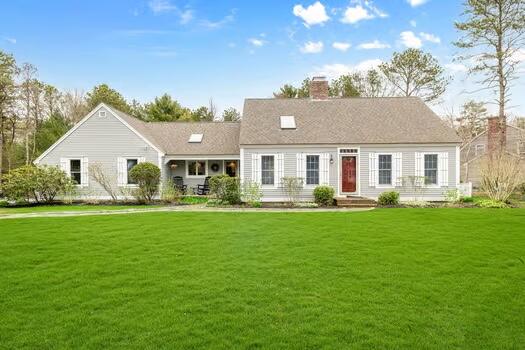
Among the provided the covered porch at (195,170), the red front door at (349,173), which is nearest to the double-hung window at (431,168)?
the red front door at (349,173)

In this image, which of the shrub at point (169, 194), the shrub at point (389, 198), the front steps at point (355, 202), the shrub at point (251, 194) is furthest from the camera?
the shrub at point (169, 194)

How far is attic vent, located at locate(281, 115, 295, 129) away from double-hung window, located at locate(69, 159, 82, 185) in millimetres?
10397

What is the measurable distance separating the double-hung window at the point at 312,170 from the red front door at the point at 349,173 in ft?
4.15

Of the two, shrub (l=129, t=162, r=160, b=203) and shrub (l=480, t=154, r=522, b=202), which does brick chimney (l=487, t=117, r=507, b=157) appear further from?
shrub (l=129, t=162, r=160, b=203)

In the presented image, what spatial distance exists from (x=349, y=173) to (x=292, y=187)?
2957 millimetres

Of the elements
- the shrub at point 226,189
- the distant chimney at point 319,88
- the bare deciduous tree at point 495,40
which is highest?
the bare deciduous tree at point 495,40

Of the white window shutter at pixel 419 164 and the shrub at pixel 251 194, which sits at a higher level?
the white window shutter at pixel 419 164

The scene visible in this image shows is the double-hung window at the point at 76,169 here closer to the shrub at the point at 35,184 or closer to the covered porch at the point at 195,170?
the shrub at the point at 35,184

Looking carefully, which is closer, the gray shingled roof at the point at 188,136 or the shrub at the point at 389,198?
the shrub at the point at 389,198

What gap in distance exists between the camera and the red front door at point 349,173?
16203 millimetres

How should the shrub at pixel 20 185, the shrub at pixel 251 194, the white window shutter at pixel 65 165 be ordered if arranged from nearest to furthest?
the shrub at pixel 20 185 < the shrub at pixel 251 194 < the white window shutter at pixel 65 165

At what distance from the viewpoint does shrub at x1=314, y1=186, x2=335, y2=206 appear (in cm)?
1484

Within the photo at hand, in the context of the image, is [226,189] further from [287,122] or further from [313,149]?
[287,122]

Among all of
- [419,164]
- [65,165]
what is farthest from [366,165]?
[65,165]
